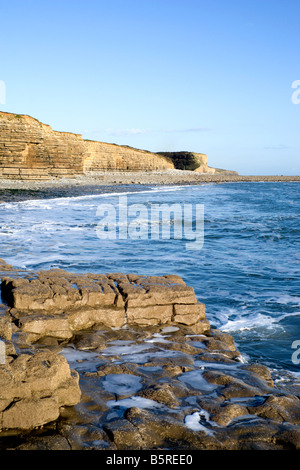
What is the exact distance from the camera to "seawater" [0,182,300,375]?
768 cm

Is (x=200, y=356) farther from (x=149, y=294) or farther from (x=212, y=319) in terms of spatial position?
(x=212, y=319)

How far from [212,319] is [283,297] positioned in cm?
228

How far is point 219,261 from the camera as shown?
513 inches

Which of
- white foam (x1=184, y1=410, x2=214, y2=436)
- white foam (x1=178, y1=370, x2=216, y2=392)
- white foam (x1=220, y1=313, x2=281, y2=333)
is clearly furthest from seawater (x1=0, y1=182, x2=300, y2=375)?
white foam (x1=184, y1=410, x2=214, y2=436)

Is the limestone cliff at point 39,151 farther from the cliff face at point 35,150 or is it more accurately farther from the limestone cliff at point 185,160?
the limestone cliff at point 185,160

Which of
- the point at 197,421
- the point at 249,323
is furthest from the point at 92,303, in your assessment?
the point at 249,323

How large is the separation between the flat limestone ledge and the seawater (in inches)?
48.7

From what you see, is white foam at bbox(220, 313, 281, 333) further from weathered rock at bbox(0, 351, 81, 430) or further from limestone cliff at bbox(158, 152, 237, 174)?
limestone cliff at bbox(158, 152, 237, 174)

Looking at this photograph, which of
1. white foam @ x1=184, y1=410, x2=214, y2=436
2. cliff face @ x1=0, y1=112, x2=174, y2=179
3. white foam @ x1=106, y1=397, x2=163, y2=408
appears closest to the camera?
white foam @ x1=184, y1=410, x2=214, y2=436

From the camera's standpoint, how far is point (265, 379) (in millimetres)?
5023

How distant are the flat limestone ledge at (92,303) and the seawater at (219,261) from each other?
4.05 feet

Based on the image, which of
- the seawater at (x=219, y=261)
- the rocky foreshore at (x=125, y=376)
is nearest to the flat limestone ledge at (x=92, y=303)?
the rocky foreshore at (x=125, y=376)

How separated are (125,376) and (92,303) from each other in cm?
197
